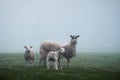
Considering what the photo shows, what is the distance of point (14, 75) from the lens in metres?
10.7

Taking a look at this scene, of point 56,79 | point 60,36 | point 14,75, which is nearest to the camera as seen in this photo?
point 56,79

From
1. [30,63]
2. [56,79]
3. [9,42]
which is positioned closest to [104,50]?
[9,42]

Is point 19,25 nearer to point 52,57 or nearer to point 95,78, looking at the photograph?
point 52,57

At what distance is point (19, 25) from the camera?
4475 cm

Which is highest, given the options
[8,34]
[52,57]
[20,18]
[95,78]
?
[20,18]

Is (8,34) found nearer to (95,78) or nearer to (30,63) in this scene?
(30,63)

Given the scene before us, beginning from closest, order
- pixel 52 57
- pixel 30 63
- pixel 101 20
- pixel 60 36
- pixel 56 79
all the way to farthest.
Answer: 1. pixel 56 79
2. pixel 52 57
3. pixel 30 63
4. pixel 60 36
5. pixel 101 20

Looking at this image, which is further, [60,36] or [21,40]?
[60,36]

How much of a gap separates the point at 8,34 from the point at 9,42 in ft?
4.48

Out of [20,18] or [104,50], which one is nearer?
[20,18]

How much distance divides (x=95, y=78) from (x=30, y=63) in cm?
855

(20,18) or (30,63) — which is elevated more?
(20,18)

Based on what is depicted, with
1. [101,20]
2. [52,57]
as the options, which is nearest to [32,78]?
[52,57]

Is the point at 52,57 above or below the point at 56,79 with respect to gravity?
above
